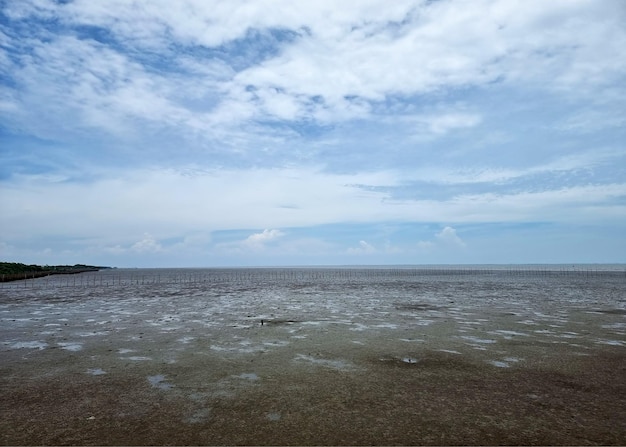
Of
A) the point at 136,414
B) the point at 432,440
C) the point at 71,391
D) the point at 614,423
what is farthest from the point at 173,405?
the point at 614,423

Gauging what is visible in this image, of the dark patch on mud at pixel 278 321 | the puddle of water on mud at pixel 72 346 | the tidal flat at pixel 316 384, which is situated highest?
the dark patch on mud at pixel 278 321

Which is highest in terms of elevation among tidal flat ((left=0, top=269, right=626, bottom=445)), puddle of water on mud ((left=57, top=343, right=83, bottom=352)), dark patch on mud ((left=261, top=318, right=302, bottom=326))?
dark patch on mud ((left=261, top=318, right=302, bottom=326))

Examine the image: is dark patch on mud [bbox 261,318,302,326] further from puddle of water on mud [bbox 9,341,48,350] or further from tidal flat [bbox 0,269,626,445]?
puddle of water on mud [bbox 9,341,48,350]

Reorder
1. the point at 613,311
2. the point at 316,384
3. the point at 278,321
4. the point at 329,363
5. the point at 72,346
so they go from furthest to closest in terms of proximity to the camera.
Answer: the point at 613,311
the point at 278,321
the point at 72,346
the point at 329,363
the point at 316,384

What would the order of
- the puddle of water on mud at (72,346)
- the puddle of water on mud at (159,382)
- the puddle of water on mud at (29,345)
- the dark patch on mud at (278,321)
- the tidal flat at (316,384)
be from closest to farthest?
1. the tidal flat at (316,384)
2. the puddle of water on mud at (159,382)
3. the puddle of water on mud at (72,346)
4. the puddle of water on mud at (29,345)
5. the dark patch on mud at (278,321)

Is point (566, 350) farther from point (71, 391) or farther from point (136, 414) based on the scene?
point (71, 391)

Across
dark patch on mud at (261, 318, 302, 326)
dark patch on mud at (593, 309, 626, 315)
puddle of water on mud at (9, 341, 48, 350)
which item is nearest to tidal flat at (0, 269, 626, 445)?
puddle of water on mud at (9, 341, 48, 350)

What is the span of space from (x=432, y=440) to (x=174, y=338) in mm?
12996

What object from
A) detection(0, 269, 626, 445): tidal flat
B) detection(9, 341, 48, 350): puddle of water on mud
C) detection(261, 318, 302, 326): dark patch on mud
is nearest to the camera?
detection(0, 269, 626, 445): tidal flat

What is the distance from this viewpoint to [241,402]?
8883 mm

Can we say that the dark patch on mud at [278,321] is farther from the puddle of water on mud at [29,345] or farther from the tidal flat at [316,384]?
the puddle of water on mud at [29,345]

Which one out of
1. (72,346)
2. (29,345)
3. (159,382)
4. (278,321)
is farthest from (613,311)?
(29,345)

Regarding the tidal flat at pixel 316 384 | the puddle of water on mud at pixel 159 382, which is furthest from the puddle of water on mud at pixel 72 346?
the puddle of water on mud at pixel 159 382

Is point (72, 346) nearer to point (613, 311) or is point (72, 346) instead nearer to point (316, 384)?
point (316, 384)
